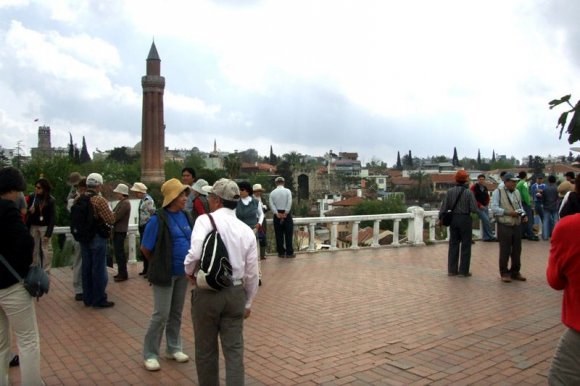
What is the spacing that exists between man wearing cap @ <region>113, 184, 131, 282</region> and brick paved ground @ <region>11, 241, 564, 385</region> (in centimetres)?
27

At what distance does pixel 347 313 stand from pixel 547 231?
380 inches

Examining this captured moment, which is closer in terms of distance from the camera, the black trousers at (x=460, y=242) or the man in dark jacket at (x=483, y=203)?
the black trousers at (x=460, y=242)

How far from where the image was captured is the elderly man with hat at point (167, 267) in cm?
475

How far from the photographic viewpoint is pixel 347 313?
673 centimetres

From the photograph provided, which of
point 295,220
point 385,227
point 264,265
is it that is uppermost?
point 295,220

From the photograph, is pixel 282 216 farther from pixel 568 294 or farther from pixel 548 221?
pixel 568 294

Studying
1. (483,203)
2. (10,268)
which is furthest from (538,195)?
(10,268)

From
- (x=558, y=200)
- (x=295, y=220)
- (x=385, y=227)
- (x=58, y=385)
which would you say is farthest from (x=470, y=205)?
(x=385, y=227)

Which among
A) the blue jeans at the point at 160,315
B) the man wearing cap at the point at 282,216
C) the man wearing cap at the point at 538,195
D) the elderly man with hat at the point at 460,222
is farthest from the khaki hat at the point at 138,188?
the man wearing cap at the point at 538,195

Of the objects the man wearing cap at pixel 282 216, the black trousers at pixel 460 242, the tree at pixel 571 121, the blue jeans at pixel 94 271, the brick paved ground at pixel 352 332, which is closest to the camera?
the tree at pixel 571 121

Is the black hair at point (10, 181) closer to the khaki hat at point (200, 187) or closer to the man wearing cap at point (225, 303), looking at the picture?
the man wearing cap at point (225, 303)

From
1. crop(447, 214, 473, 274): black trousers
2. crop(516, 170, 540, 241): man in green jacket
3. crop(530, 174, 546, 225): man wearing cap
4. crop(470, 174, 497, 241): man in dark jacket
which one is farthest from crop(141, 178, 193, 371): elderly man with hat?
crop(530, 174, 546, 225): man wearing cap

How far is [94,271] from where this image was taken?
6918 mm

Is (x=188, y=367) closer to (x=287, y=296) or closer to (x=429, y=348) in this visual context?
(x=429, y=348)
